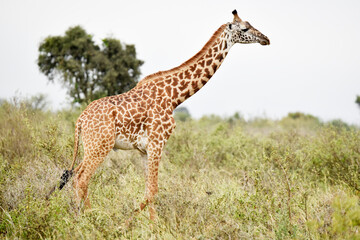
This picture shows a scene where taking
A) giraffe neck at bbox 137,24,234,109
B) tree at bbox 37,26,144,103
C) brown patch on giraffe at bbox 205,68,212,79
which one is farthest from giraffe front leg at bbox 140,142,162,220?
tree at bbox 37,26,144,103

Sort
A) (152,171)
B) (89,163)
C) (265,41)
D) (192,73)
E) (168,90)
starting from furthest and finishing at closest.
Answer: (265,41) < (192,73) < (168,90) < (152,171) < (89,163)

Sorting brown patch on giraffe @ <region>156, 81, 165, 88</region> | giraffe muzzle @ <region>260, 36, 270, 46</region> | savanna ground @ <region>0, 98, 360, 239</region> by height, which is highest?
giraffe muzzle @ <region>260, 36, 270, 46</region>

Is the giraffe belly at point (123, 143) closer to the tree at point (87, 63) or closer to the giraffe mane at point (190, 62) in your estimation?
the giraffe mane at point (190, 62)

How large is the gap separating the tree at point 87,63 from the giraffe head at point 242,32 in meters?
11.7

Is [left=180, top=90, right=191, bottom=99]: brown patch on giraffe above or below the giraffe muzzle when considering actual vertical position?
below

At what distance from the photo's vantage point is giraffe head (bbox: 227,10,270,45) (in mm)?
5129

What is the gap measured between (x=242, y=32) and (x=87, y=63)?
13292 millimetres

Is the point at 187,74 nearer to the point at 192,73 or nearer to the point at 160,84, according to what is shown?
the point at 192,73

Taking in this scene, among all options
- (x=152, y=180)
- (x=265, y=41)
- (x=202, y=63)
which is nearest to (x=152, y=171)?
(x=152, y=180)

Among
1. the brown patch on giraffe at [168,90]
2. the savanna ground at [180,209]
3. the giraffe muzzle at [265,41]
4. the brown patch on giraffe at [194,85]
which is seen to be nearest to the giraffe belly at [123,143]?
the savanna ground at [180,209]

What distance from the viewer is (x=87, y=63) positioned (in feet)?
56.4

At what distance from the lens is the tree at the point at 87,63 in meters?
16.6

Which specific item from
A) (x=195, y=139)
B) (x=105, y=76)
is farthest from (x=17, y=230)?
(x=105, y=76)

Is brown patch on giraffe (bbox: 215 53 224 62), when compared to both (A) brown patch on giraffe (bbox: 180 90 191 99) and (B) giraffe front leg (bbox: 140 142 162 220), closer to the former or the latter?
(A) brown patch on giraffe (bbox: 180 90 191 99)
